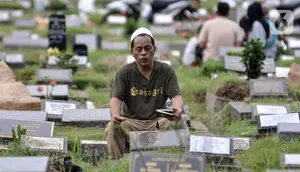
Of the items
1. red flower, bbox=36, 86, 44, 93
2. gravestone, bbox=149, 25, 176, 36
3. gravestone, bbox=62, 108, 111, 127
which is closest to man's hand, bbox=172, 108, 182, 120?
gravestone, bbox=62, 108, 111, 127

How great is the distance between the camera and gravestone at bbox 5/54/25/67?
16.9m

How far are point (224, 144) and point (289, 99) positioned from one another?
154 inches

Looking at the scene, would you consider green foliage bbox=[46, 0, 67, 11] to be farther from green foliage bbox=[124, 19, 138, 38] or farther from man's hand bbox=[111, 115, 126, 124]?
man's hand bbox=[111, 115, 126, 124]

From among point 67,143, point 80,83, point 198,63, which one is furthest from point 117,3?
point 67,143

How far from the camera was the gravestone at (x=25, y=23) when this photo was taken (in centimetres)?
2736

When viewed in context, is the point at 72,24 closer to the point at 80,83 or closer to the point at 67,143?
the point at 80,83

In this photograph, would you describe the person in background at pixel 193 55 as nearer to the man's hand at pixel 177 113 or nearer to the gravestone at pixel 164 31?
the gravestone at pixel 164 31

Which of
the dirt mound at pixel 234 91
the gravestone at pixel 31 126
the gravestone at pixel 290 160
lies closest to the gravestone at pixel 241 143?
the gravestone at pixel 290 160

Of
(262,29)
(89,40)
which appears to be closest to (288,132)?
(262,29)

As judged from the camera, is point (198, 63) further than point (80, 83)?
Yes

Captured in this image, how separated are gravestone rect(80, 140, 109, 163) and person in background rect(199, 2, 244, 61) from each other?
766cm

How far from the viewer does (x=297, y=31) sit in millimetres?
28234

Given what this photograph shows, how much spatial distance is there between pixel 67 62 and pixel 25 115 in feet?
17.1

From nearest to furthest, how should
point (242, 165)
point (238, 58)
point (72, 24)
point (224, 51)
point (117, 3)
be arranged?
1. point (242, 165)
2. point (238, 58)
3. point (224, 51)
4. point (72, 24)
5. point (117, 3)
